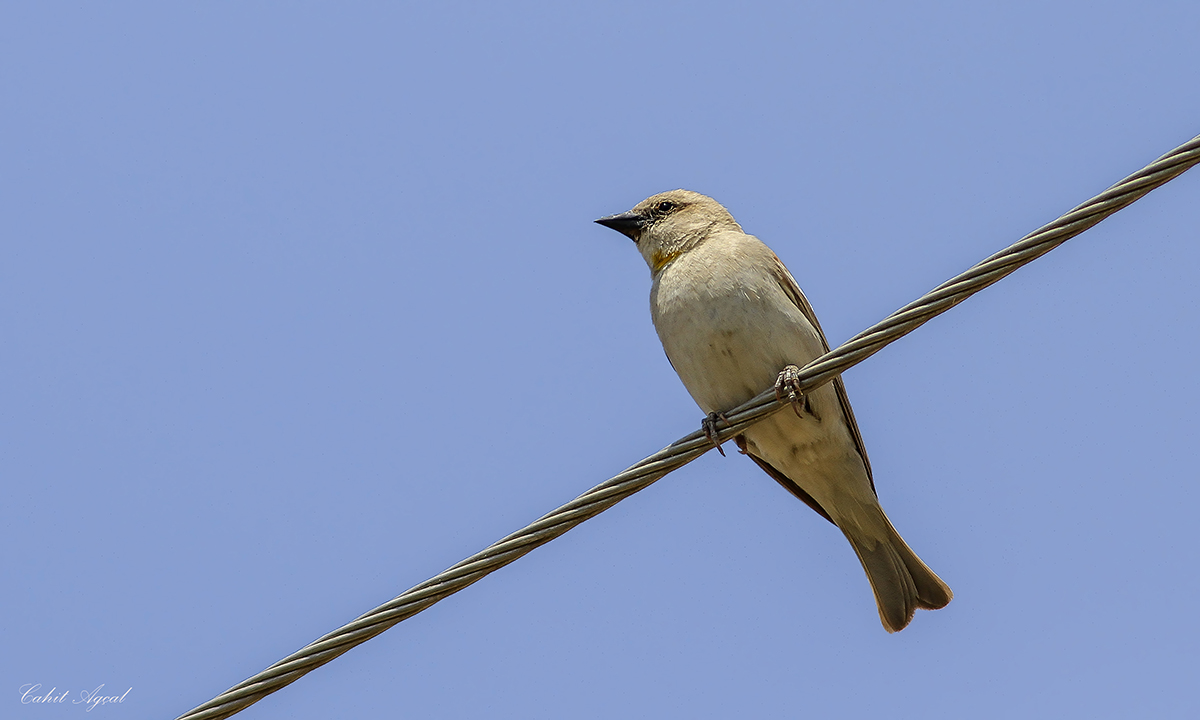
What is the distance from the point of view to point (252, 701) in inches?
157

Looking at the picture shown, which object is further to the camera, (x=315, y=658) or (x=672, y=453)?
(x=672, y=453)

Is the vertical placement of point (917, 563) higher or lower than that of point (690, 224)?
lower

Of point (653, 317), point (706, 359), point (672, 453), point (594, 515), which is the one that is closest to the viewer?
point (594, 515)

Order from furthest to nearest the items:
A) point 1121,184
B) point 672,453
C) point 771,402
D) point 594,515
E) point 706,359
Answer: point 706,359 < point 771,402 < point 672,453 < point 594,515 < point 1121,184

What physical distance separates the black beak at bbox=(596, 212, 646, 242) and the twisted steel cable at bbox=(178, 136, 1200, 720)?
315 centimetres

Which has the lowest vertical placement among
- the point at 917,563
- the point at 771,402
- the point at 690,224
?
the point at 917,563

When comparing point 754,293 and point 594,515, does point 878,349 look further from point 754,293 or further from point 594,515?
point 754,293

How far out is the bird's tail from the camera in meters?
7.02

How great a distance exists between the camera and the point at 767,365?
620 centimetres

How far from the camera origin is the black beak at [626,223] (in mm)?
7594

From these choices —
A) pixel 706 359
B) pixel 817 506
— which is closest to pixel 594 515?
pixel 706 359

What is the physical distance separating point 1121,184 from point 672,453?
2057 mm

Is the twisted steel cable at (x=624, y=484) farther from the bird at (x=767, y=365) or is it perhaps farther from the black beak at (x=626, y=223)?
the black beak at (x=626, y=223)

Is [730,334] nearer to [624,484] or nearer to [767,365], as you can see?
[767,365]
